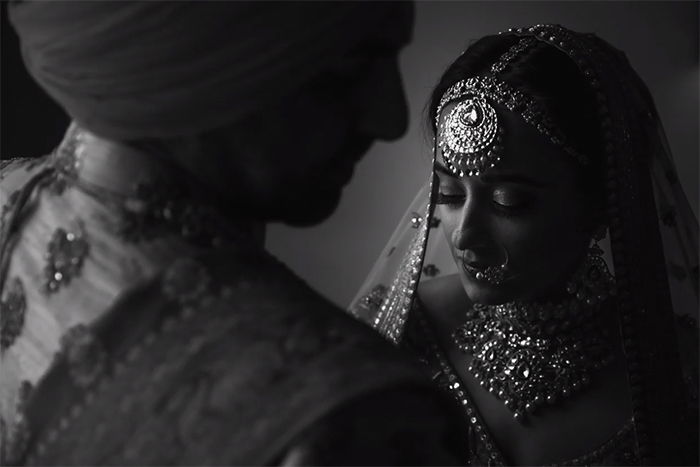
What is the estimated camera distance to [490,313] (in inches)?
44.6

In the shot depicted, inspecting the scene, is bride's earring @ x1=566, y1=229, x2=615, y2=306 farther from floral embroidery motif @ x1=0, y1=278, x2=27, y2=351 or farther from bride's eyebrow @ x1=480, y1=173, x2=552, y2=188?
floral embroidery motif @ x1=0, y1=278, x2=27, y2=351

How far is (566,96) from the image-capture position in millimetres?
1051

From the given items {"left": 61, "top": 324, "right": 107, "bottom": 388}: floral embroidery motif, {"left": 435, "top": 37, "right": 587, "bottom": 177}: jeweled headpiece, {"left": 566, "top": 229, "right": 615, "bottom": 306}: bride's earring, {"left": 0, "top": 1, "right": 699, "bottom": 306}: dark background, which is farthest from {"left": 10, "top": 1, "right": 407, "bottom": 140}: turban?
{"left": 0, "top": 1, "right": 699, "bottom": 306}: dark background

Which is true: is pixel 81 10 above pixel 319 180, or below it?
above

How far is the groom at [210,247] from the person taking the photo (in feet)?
1.26

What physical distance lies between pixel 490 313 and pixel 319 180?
0.74 meters

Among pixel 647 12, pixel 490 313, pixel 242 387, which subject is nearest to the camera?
pixel 242 387

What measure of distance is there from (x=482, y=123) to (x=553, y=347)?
322 mm

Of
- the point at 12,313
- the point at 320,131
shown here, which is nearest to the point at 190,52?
the point at 320,131

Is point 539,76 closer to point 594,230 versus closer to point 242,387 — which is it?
point 594,230

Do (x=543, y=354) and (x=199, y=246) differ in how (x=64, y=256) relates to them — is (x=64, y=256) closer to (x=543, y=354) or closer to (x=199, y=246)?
(x=199, y=246)

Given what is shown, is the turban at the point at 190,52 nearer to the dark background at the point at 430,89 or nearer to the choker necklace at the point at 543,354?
the choker necklace at the point at 543,354

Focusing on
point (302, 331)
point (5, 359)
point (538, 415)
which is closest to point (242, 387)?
point (302, 331)

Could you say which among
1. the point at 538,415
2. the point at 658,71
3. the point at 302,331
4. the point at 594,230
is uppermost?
the point at 302,331
